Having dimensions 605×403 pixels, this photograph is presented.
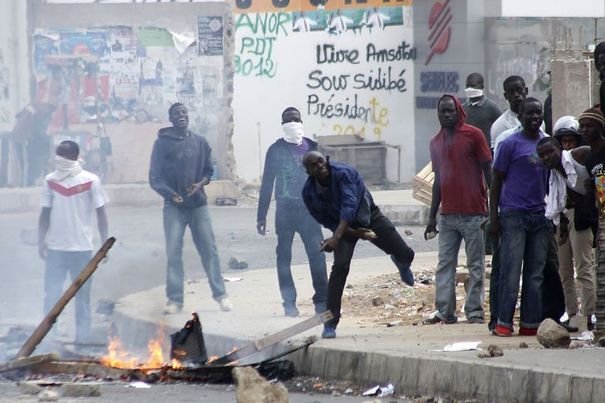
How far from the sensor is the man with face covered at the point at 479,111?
11.5 metres

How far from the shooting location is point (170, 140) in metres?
11.7

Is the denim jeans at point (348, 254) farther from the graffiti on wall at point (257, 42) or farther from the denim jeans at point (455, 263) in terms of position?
the graffiti on wall at point (257, 42)

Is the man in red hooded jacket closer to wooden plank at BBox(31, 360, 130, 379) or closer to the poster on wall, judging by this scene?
wooden plank at BBox(31, 360, 130, 379)

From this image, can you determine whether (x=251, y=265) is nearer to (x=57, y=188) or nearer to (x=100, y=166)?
(x=100, y=166)

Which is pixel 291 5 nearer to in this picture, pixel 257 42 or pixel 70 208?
pixel 257 42

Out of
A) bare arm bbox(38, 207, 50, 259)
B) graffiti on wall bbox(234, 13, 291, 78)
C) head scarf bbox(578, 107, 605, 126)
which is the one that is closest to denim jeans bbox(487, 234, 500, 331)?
head scarf bbox(578, 107, 605, 126)

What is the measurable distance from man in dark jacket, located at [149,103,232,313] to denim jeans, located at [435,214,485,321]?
77.6 inches

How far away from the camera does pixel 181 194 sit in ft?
38.6

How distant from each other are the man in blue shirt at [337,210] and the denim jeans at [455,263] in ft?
2.23

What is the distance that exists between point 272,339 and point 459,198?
2.05 meters

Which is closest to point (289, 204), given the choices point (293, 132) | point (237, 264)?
point (293, 132)

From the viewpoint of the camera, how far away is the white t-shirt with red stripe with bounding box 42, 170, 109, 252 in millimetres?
10828

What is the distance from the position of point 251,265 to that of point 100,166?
2289mm

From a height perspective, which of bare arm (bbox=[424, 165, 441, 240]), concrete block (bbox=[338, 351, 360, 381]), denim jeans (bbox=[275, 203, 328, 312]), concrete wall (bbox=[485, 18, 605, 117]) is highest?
concrete wall (bbox=[485, 18, 605, 117])
